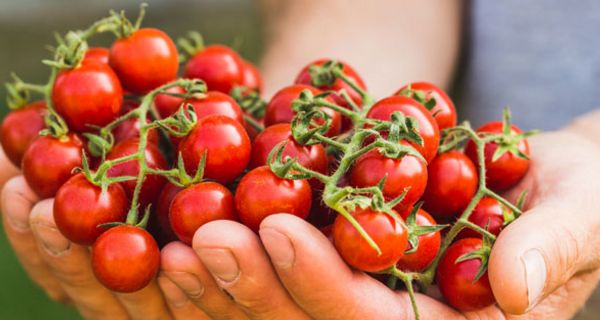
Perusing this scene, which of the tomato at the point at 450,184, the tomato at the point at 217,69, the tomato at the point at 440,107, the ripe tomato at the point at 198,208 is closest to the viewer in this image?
the ripe tomato at the point at 198,208

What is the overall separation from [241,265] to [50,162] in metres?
0.57

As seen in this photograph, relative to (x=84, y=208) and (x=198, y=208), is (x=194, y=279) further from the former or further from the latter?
(x=84, y=208)

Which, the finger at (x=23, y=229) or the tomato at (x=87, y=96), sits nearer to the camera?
the tomato at (x=87, y=96)

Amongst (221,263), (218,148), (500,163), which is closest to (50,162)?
(218,148)

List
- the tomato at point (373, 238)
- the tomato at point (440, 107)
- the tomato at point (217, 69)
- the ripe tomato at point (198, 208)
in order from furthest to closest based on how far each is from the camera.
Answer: the tomato at point (217, 69), the tomato at point (440, 107), the ripe tomato at point (198, 208), the tomato at point (373, 238)

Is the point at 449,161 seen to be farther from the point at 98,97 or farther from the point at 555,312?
the point at 98,97

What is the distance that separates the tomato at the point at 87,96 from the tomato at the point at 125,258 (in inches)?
13.1

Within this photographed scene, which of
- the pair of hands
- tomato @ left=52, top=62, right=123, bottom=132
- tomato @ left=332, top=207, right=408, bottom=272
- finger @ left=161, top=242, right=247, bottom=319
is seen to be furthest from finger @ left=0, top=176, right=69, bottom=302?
tomato @ left=332, top=207, right=408, bottom=272

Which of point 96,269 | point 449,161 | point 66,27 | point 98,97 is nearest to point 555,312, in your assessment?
point 449,161

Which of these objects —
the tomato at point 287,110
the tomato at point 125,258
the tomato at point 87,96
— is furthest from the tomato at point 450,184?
the tomato at point 87,96

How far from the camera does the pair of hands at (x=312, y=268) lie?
1.41 m

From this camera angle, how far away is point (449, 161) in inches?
66.7

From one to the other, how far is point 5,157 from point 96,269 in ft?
2.61

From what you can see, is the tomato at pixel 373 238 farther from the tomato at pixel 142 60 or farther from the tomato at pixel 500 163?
the tomato at pixel 142 60
